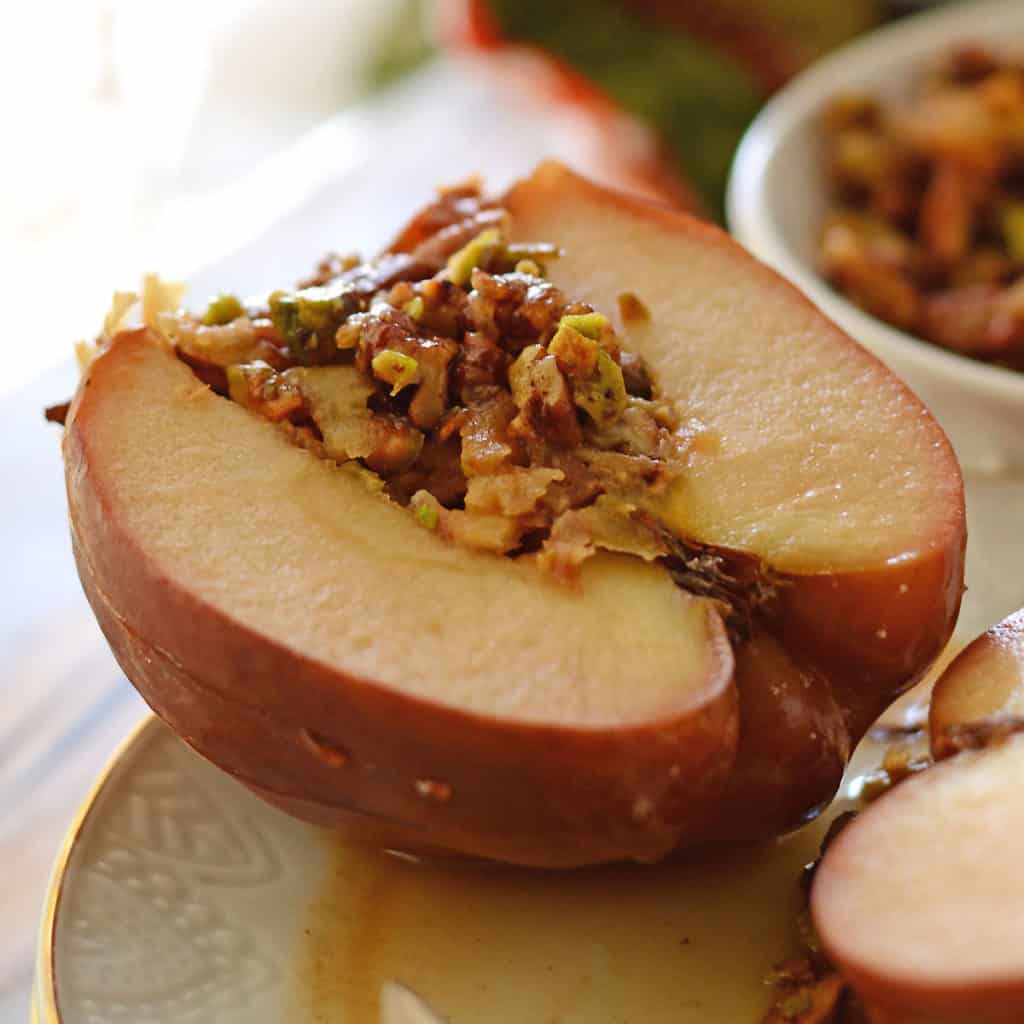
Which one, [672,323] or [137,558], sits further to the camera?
[672,323]

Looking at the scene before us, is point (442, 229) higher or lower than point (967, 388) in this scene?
higher

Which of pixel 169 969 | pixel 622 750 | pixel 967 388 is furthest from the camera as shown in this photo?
pixel 967 388

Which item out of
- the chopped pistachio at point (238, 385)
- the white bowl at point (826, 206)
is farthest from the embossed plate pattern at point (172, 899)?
the white bowl at point (826, 206)

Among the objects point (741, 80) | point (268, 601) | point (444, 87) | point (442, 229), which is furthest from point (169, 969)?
point (444, 87)

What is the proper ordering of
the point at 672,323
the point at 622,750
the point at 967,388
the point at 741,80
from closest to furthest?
the point at 622,750
the point at 672,323
the point at 967,388
the point at 741,80

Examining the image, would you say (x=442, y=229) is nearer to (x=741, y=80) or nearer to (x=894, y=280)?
(x=894, y=280)

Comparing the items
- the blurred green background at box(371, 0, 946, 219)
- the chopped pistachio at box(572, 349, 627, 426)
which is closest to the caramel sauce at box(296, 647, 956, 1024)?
the chopped pistachio at box(572, 349, 627, 426)

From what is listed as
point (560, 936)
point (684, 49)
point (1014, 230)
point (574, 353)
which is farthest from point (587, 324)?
point (684, 49)

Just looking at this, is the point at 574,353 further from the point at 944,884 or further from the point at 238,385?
the point at 944,884
